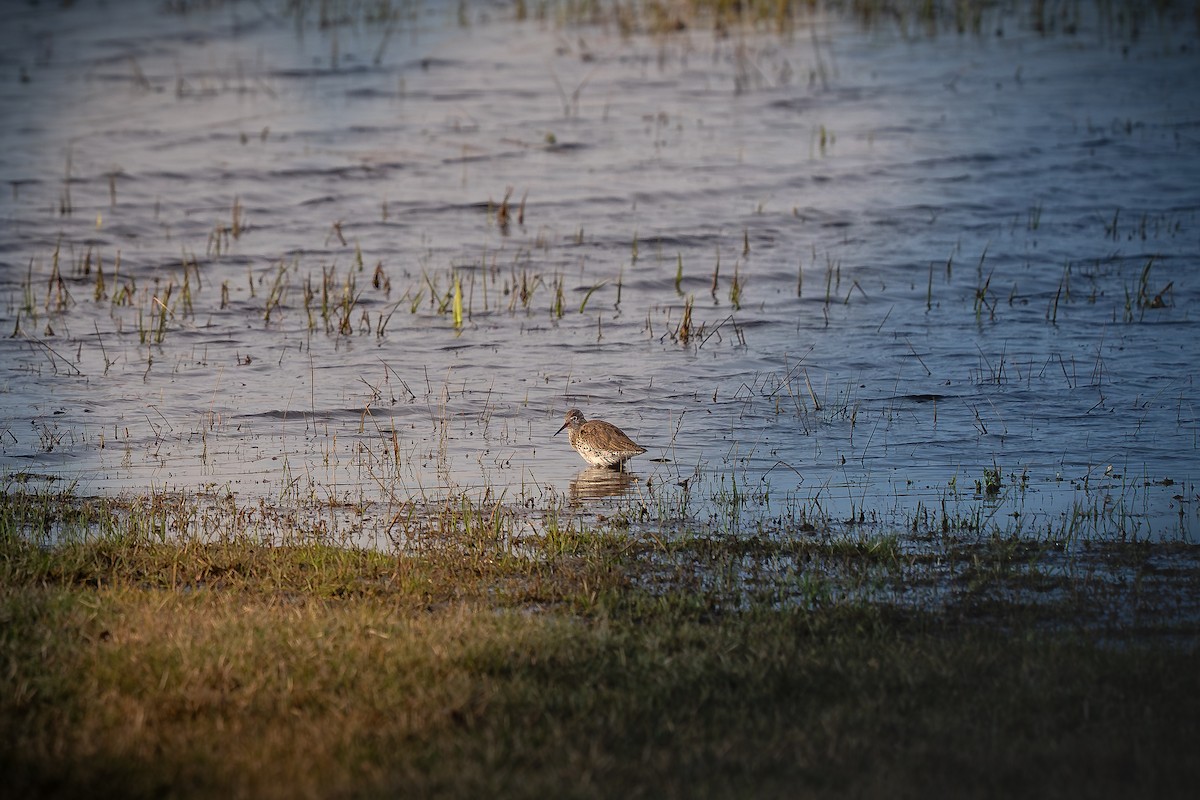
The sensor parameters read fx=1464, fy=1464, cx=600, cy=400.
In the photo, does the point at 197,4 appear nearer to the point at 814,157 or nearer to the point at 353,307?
the point at 814,157

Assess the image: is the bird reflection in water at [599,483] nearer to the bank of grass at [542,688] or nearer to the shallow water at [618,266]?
the shallow water at [618,266]

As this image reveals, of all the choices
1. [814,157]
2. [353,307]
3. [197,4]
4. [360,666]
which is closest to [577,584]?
[360,666]

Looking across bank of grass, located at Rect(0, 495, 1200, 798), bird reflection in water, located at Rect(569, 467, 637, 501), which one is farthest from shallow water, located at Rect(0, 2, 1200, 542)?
bank of grass, located at Rect(0, 495, 1200, 798)

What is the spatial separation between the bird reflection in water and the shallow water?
4cm

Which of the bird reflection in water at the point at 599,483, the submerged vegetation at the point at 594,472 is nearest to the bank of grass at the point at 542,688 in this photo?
the submerged vegetation at the point at 594,472

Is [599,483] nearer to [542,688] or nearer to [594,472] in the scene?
[594,472]

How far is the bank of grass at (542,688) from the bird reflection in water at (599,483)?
1762 mm

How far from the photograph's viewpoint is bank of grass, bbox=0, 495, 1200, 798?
5137mm

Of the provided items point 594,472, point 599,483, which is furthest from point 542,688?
point 594,472

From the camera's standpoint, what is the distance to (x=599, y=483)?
949cm

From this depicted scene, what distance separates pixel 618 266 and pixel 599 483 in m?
7.27

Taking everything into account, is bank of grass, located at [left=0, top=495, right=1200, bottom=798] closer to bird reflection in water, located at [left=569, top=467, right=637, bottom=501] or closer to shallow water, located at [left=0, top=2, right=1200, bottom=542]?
shallow water, located at [left=0, top=2, right=1200, bottom=542]

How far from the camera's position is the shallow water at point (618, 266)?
32.3ft

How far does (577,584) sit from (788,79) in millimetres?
20049
